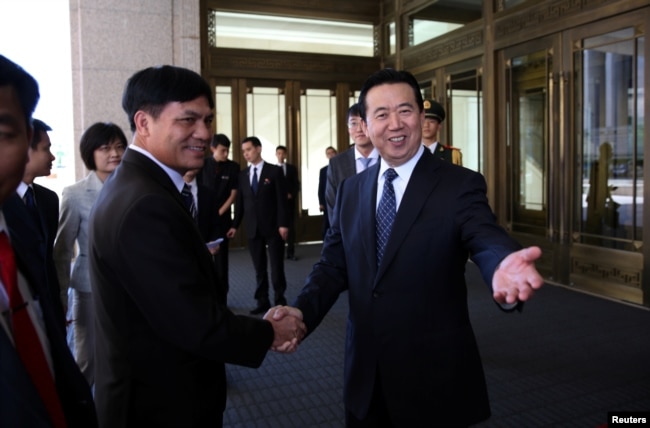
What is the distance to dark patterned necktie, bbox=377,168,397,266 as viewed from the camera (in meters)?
1.64

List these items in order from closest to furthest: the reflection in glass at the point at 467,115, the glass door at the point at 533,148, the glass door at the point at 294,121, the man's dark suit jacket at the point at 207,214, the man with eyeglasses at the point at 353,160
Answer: the man's dark suit jacket at the point at 207,214 → the man with eyeglasses at the point at 353,160 → the glass door at the point at 533,148 → the reflection in glass at the point at 467,115 → the glass door at the point at 294,121

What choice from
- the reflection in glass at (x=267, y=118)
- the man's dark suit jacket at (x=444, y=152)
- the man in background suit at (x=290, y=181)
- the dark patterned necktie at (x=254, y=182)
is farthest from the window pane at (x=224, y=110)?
the man's dark suit jacket at (x=444, y=152)

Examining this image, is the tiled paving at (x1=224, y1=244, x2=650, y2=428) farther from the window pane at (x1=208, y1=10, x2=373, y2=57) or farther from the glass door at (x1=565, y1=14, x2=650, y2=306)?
the window pane at (x1=208, y1=10, x2=373, y2=57)

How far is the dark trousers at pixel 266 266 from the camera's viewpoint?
4914 millimetres

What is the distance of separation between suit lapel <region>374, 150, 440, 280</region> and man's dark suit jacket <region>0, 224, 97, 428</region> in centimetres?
83

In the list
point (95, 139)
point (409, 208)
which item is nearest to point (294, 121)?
point (95, 139)

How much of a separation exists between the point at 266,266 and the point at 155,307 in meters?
3.74

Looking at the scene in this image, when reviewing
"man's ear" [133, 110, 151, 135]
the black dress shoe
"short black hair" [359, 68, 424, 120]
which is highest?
"short black hair" [359, 68, 424, 120]

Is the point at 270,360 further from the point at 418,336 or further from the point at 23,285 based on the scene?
the point at 23,285

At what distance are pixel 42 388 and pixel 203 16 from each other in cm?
756

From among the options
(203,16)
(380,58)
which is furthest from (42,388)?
(380,58)

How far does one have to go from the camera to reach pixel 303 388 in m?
3.19

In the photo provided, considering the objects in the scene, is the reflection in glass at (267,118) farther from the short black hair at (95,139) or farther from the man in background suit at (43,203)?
the man in background suit at (43,203)

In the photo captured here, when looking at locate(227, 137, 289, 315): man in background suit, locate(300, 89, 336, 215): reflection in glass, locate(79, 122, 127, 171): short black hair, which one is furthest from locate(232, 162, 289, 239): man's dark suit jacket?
locate(300, 89, 336, 215): reflection in glass
